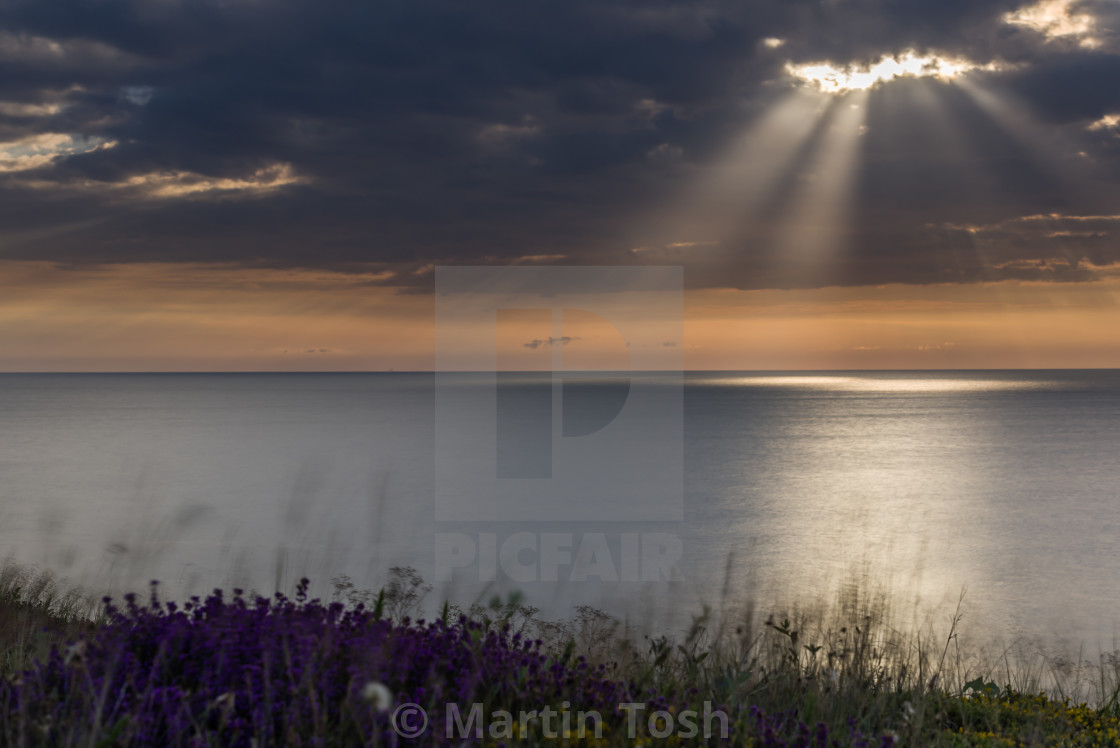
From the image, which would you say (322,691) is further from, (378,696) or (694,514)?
(694,514)

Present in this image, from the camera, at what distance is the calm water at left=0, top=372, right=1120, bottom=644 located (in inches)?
758

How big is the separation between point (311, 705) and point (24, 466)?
49905 mm

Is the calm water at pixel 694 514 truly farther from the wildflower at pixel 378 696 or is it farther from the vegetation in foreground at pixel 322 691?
the wildflower at pixel 378 696

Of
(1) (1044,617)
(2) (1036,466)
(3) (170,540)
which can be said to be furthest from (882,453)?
(3) (170,540)

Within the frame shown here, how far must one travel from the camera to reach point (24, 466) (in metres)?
43.4

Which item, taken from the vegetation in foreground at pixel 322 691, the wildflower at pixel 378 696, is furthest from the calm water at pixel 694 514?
the wildflower at pixel 378 696

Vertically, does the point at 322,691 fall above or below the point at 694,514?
above

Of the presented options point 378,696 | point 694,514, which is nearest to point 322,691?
point 378,696

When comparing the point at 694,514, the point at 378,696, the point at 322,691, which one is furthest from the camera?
the point at 694,514

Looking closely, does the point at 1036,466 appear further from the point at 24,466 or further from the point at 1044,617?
the point at 24,466

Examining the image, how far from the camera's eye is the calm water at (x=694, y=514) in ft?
63.2

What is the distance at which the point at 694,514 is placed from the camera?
107 feet

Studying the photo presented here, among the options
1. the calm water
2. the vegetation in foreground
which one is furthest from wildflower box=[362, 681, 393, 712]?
the calm water

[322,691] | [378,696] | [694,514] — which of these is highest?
[378,696]
